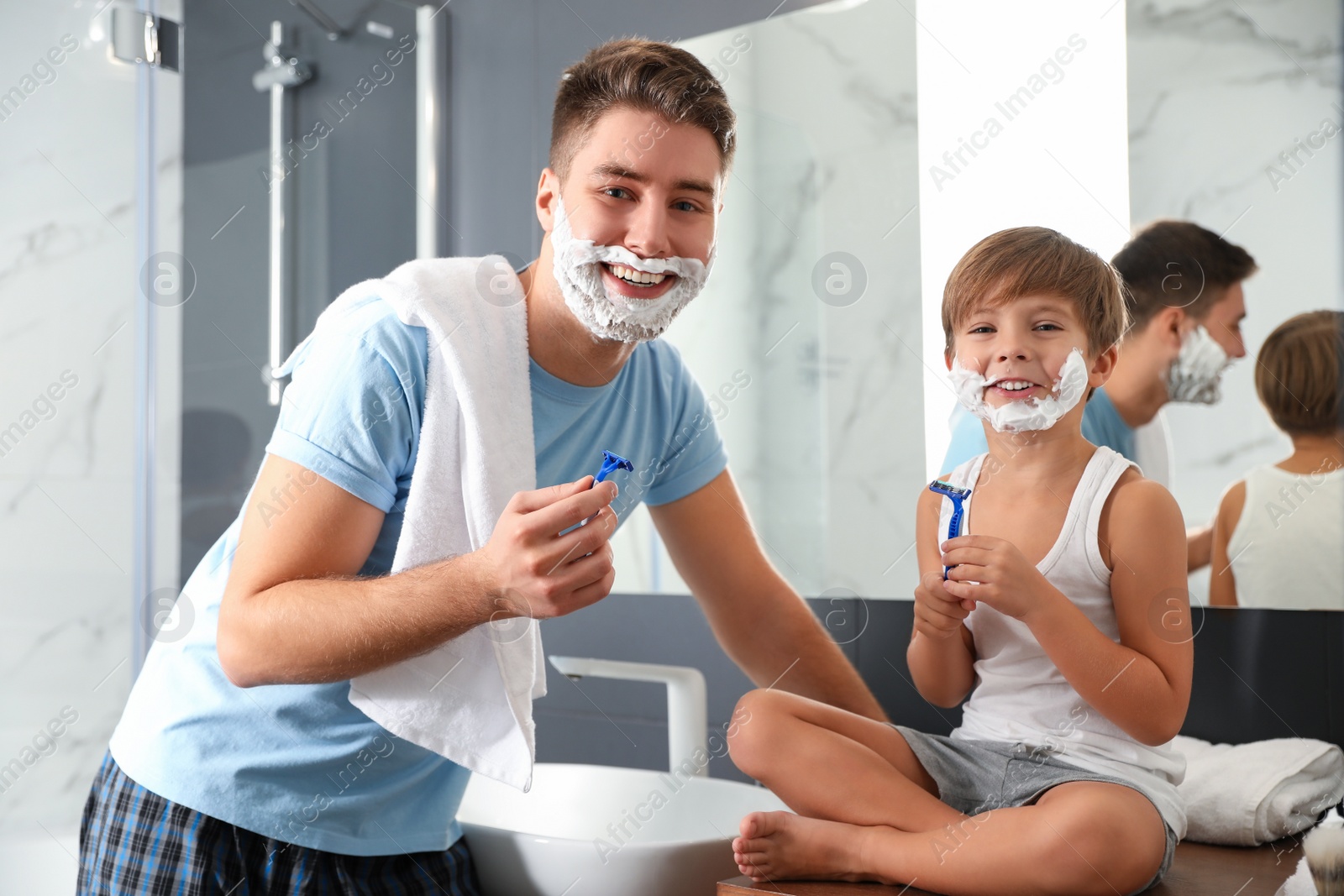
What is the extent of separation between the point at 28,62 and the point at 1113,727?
145 centimetres

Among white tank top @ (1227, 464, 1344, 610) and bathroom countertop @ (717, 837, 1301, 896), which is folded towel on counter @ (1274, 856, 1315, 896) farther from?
white tank top @ (1227, 464, 1344, 610)

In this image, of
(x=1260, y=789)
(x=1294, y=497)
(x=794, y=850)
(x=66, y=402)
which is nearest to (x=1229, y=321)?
(x=1294, y=497)

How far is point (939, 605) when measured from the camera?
75 centimetres

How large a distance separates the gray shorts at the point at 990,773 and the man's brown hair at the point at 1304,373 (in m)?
0.41

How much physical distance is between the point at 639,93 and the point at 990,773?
Answer: 1.98 ft

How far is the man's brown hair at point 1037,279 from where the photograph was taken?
0.78 metres

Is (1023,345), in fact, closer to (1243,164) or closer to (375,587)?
(1243,164)

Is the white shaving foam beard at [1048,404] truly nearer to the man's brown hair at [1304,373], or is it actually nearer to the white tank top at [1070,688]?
the white tank top at [1070,688]

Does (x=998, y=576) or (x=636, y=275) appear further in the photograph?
(x=636, y=275)

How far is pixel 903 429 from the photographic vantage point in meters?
1.17

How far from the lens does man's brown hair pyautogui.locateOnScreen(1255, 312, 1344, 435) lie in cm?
92

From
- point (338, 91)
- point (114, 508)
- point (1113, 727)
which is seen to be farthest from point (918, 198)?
point (114, 508)

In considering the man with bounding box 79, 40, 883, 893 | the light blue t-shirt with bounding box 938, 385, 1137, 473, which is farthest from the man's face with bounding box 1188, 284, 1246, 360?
the man with bounding box 79, 40, 883, 893

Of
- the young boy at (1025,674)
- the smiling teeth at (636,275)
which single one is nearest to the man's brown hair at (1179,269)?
the young boy at (1025,674)
